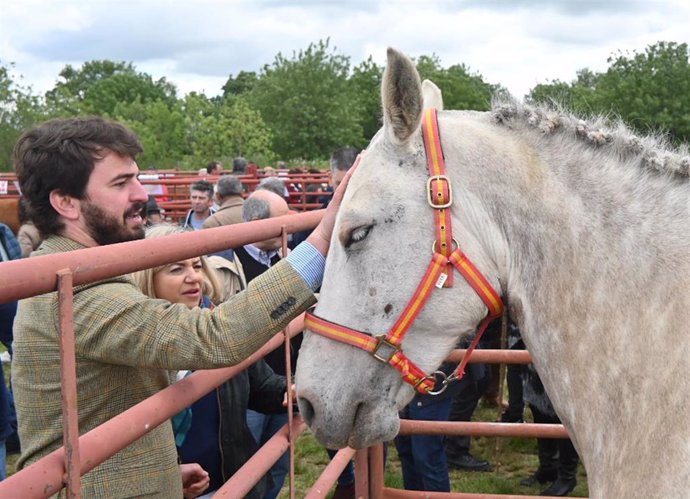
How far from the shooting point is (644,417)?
6.02 ft

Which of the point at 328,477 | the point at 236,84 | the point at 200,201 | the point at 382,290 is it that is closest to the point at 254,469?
the point at 328,477

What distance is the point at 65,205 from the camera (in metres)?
2.00

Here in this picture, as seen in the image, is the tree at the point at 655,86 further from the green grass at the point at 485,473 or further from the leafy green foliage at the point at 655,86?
the green grass at the point at 485,473

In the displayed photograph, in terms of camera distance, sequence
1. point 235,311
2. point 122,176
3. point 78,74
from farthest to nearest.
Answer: point 78,74 → point 122,176 → point 235,311

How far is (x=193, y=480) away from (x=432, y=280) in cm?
121

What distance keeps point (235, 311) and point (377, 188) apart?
533mm

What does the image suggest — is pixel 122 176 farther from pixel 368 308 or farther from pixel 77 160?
pixel 368 308

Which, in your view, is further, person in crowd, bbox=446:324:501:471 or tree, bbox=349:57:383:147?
tree, bbox=349:57:383:147

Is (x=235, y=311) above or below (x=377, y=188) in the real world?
below

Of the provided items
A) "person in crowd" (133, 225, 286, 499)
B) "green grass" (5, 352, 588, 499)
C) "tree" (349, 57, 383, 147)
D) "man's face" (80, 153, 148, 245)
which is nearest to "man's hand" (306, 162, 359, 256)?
"man's face" (80, 153, 148, 245)

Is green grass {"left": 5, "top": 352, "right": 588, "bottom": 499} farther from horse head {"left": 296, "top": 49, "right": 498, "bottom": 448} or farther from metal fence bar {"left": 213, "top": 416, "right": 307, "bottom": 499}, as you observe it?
horse head {"left": 296, "top": 49, "right": 498, "bottom": 448}

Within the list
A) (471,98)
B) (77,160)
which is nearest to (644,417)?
(77,160)

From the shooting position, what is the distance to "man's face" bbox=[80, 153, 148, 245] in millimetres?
2031

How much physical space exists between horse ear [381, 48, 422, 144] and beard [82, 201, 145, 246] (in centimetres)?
83
